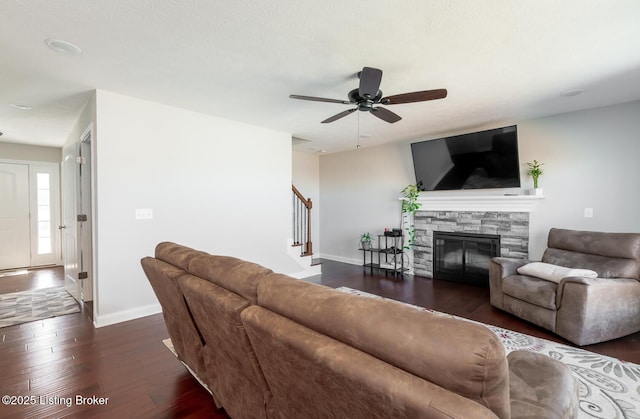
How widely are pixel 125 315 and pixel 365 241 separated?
4.16 m

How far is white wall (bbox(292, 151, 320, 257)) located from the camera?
6.74 metres

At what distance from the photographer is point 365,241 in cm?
603

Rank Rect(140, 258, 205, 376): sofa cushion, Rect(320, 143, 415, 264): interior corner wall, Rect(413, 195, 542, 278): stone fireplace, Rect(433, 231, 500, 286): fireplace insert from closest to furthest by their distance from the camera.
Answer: Rect(140, 258, 205, 376): sofa cushion, Rect(413, 195, 542, 278): stone fireplace, Rect(433, 231, 500, 286): fireplace insert, Rect(320, 143, 415, 264): interior corner wall

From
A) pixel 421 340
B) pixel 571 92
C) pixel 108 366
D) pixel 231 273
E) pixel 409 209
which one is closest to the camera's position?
pixel 421 340

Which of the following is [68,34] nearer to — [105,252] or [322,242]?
[105,252]

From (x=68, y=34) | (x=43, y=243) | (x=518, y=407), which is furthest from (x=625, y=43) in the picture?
(x=43, y=243)

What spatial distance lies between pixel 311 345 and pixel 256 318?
29cm

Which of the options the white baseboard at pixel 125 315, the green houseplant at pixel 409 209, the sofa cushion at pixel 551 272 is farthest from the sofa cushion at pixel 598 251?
the white baseboard at pixel 125 315

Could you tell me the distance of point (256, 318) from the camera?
113 cm

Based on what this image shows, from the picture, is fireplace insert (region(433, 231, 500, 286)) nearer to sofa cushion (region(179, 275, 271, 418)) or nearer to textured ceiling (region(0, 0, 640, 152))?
textured ceiling (region(0, 0, 640, 152))

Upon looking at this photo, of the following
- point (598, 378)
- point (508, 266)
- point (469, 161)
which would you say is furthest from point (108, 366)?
point (469, 161)

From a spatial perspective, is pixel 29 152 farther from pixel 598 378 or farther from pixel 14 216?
pixel 598 378

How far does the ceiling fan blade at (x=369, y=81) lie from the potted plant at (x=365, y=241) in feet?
12.0

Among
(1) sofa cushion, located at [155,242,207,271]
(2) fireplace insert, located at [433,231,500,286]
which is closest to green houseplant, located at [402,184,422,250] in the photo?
(2) fireplace insert, located at [433,231,500,286]
